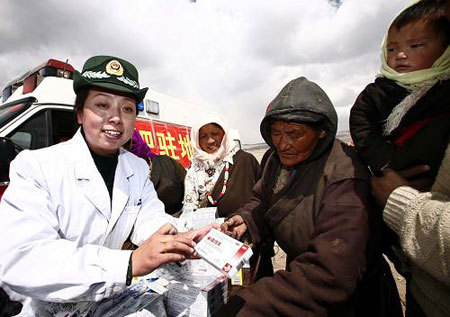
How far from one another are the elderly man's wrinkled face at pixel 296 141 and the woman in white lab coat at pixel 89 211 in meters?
0.80

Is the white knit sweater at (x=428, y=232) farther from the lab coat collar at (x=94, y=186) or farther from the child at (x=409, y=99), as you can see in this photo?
the lab coat collar at (x=94, y=186)

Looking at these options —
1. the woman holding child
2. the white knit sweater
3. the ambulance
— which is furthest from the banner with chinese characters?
the white knit sweater

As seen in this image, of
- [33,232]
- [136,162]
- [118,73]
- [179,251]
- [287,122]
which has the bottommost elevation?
[179,251]

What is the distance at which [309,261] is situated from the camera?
45.4 inches

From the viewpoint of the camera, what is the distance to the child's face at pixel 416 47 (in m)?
1.35

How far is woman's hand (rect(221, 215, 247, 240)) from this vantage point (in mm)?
1810

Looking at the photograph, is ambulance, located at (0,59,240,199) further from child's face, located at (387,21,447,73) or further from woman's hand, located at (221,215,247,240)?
child's face, located at (387,21,447,73)

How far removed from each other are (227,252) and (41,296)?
2.72ft

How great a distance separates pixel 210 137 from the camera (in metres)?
3.48

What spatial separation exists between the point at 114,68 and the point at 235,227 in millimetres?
1416

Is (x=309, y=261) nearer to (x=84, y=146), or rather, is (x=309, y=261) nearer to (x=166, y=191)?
(x=84, y=146)

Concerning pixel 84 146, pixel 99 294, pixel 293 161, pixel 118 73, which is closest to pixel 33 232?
pixel 99 294

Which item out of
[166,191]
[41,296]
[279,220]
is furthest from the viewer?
[166,191]

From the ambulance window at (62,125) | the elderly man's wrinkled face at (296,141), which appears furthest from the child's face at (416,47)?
the ambulance window at (62,125)
